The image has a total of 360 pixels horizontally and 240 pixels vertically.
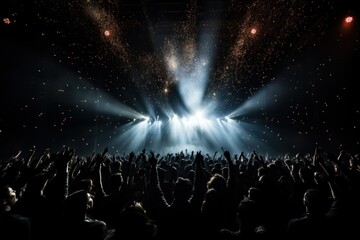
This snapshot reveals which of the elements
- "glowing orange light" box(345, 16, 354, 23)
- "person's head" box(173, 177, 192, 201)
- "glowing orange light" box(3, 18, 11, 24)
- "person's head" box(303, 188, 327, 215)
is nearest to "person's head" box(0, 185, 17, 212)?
"person's head" box(173, 177, 192, 201)

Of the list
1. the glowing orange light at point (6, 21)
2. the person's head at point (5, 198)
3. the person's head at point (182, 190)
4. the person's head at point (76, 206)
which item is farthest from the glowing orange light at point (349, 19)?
the glowing orange light at point (6, 21)

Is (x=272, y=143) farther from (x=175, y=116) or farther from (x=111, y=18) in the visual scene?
(x=111, y=18)

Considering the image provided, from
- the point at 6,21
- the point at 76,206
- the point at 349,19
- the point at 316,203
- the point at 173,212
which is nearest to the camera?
the point at 76,206

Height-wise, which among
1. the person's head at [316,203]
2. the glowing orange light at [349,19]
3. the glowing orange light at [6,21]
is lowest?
the person's head at [316,203]

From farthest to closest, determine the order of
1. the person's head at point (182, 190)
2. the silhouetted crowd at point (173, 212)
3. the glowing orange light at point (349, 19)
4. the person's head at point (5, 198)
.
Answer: the glowing orange light at point (349, 19), the person's head at point (182, 190), the person's head at point (5, 198), the silhouetted crowd at point (173, 212)

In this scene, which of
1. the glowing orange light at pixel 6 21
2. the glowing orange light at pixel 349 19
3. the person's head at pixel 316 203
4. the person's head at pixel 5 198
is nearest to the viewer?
the person's head at pixel 316 203

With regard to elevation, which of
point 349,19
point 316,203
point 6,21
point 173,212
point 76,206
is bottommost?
point 76,206

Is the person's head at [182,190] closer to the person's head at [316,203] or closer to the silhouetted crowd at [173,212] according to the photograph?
the silhouetted crowd at [173,212]

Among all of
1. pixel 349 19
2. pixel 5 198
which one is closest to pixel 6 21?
pixel 5 198

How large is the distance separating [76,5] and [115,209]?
10.6 meters

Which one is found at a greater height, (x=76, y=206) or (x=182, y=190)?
(x=182, y=190)

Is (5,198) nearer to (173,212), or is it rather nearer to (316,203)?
(173,212)

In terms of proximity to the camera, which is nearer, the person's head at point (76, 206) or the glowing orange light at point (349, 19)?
the person's head at point (76, 206)

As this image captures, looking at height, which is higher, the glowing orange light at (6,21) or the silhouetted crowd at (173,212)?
the glowing orange light at (6,21)
